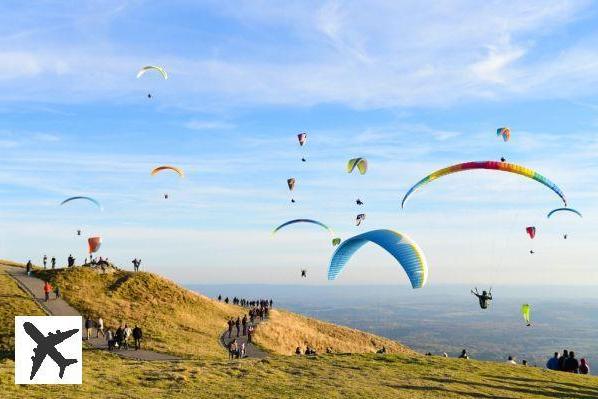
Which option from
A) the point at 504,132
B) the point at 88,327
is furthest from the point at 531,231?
the point at 88,327

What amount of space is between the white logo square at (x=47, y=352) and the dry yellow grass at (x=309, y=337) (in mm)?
24344

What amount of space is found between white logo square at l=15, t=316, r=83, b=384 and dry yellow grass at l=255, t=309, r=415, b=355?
79.9ft

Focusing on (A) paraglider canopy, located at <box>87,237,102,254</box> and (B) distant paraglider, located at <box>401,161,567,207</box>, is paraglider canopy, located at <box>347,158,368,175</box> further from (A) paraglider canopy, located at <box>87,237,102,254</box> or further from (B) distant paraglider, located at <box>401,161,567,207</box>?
(A) paraglider canopy, located at <box>87,237,102,254</box>

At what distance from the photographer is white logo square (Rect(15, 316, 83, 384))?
20.8 metres

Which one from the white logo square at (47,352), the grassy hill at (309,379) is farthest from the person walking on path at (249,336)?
the white logo square at (47,352)

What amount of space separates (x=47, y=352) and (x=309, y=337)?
118 feet

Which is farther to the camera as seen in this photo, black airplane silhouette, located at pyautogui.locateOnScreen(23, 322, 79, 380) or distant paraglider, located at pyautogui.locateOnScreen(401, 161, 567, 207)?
distant paraglider, located at pyautogui.locateOnScreen(401, 161, 567, 207)

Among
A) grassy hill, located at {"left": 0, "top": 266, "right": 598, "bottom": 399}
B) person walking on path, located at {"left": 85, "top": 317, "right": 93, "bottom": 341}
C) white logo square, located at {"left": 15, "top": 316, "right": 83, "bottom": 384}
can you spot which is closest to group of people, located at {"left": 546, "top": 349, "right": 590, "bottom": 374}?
grassy hill, located at {"left": 0, "top": 266, "right": 598, "bottom": 399}

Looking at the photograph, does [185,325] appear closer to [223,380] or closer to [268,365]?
[268,365]

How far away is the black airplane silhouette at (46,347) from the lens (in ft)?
69.1

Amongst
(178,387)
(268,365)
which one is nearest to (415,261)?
(268,365)

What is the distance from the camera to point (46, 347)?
21.7 meters

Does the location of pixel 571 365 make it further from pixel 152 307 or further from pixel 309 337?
pixel 152 307

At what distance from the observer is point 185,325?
46.8m
